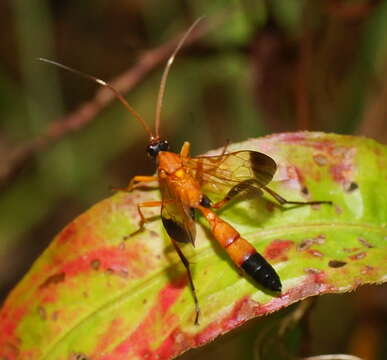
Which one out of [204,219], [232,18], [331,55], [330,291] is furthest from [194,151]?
[330,291]

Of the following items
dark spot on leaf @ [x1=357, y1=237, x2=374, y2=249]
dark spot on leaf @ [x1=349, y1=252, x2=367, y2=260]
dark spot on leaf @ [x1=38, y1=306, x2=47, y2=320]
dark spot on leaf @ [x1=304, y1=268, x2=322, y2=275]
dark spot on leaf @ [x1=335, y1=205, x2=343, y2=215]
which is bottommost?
dark spot on leaf @ [x1=349, y1=252, x2=367, y2=260]

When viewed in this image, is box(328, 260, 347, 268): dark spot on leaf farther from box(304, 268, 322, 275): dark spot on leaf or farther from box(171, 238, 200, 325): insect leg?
box(171, 238, 200, 325): insect leg

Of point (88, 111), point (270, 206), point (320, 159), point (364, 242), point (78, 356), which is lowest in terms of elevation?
point (78, 356)

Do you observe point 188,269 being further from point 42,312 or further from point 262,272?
point 42,312

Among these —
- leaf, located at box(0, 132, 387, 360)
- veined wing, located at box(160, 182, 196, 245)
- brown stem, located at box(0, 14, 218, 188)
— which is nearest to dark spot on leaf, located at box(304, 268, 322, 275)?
leaf, located at box(0, 132, 387, 360)

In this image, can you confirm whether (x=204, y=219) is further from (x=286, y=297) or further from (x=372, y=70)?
(x=372, y=70)

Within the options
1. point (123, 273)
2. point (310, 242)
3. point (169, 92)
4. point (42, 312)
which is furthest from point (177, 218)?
point (169, 92)

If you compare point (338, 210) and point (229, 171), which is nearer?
point (338, 210)

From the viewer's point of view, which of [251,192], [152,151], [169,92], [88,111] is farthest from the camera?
A: [169,92]
